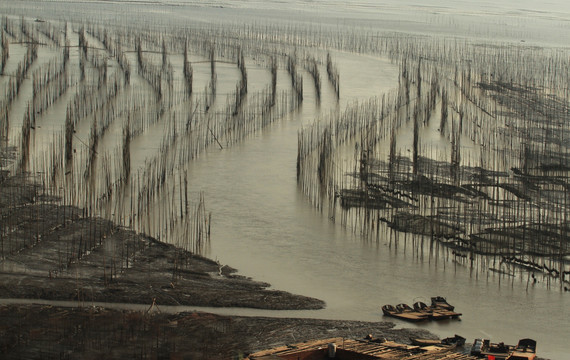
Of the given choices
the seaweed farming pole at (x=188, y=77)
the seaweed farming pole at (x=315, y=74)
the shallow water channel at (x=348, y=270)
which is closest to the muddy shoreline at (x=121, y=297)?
the shallow water channel at (x=348, y=270)

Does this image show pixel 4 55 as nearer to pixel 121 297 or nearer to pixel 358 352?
pixel 121 297

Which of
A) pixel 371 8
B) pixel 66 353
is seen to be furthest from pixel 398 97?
pixel 371 8

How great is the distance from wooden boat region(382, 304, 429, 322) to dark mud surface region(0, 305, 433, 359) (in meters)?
0.22

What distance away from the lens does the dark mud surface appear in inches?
340

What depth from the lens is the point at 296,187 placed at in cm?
1518

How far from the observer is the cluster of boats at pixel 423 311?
10250 millimetres

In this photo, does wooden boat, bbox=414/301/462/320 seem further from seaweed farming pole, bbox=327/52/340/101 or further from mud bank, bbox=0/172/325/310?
seaweed farming pole, bbox=327/52/340/101

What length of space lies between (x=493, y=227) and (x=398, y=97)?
896cm

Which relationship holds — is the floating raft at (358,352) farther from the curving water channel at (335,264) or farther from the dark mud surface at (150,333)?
the curving water channel at (335,264)

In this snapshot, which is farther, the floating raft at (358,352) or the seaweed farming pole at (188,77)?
A: the seaweed farming pole at (188,77)

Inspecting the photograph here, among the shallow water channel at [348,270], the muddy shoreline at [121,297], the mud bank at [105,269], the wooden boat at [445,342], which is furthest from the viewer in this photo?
the shallow water channel at [348,270]

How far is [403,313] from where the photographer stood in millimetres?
10328

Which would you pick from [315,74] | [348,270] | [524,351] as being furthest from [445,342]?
[315,74]

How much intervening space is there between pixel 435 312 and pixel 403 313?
0.37m
